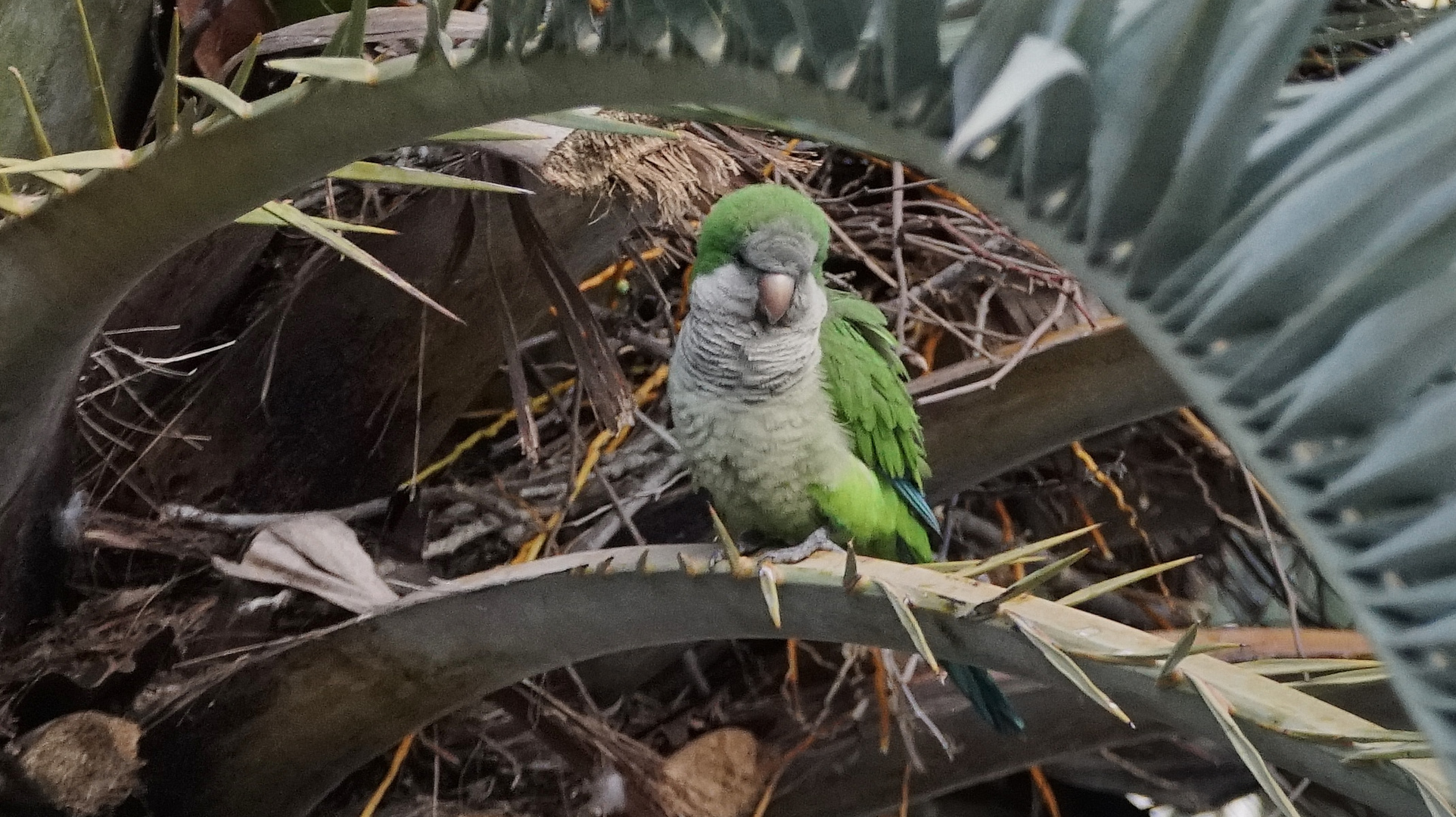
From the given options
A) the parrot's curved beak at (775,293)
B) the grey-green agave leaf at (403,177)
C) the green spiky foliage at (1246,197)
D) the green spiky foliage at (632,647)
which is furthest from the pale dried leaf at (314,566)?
the green spiky foliage at (1246,197)

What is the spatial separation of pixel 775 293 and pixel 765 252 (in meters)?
0.04

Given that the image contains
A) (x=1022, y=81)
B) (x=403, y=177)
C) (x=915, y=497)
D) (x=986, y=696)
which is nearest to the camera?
(x=1022, y=81)

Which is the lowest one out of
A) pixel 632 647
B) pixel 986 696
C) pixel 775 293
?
pixel 986 696

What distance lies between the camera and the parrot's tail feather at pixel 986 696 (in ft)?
2.95

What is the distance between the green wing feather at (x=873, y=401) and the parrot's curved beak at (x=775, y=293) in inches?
3.5

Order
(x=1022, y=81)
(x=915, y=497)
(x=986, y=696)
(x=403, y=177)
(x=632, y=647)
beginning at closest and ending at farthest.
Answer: (x=1022, y=81)
(x=403, y=177)
(x=632, y=647)
(x=986, y=696)
(x=915, y=497)

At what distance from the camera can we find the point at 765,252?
0.97m

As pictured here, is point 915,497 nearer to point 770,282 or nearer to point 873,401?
point 873,401

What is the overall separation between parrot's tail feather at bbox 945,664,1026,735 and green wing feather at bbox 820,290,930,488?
208mm

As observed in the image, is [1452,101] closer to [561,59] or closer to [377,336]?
[561,59]

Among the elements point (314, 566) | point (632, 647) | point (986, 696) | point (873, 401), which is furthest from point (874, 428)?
point (314, 566)

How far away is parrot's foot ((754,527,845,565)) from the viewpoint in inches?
35.9

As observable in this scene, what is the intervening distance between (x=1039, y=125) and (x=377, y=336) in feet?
2.46

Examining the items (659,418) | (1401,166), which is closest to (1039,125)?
(1401,166)
